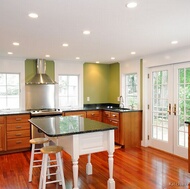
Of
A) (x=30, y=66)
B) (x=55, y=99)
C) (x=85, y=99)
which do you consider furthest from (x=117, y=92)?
(x=30, y=66)

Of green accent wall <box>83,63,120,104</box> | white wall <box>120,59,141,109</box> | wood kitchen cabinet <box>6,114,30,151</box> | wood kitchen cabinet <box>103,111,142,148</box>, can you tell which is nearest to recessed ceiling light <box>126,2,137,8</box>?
wood kitchen cabinet <box>103,111,142,148</box>

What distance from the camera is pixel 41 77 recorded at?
5.35 metres

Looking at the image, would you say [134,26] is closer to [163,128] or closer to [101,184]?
[101,184]

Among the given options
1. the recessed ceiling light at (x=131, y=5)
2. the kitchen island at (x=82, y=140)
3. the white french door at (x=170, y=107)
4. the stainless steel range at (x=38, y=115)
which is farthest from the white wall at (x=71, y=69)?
the recessed ceiling light at (x=131, y=5)

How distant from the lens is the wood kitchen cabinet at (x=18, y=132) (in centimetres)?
470

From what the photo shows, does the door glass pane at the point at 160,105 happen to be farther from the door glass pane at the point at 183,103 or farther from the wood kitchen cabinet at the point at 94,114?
the wood kitchen cabinet at the point at 94,114

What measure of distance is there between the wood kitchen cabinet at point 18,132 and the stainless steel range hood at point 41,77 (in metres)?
0.92

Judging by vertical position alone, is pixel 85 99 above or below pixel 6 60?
below

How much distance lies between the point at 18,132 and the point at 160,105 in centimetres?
350

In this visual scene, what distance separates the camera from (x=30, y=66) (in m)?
5.48

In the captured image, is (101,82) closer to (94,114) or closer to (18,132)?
(94,114)

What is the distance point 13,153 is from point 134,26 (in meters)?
3.95

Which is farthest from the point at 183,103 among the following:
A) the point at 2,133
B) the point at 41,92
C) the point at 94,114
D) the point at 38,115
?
the point at 2,133

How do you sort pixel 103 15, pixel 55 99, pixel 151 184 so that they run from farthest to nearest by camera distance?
pixel 55 99
pixel 151 184
pixel 103 15
